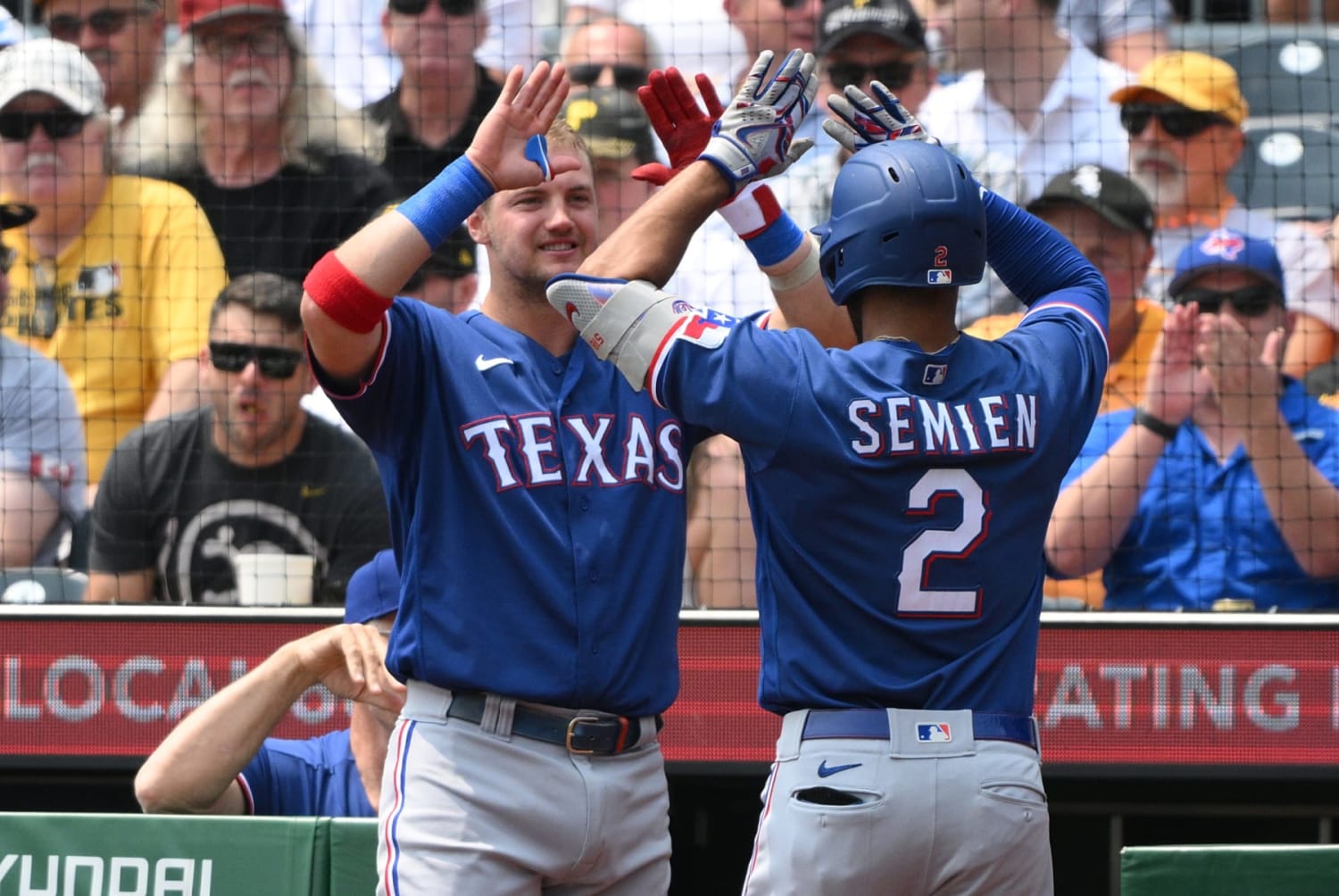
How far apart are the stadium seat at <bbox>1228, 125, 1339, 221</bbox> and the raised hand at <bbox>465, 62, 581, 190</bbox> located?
10.0ft

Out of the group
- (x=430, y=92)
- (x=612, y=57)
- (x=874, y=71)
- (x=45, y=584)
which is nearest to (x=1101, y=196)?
(x=874, y=71)

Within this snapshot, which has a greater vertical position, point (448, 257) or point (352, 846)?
point (448, 257)

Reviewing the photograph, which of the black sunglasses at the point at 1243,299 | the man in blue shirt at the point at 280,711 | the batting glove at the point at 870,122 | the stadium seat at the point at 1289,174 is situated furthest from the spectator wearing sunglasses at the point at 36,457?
the stadium seat at the point at 1289,174

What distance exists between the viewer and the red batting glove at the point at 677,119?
7.93 ft

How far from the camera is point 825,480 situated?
2059mm

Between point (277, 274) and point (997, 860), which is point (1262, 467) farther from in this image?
point (277, 274)

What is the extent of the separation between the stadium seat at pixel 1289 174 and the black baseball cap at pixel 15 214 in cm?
354

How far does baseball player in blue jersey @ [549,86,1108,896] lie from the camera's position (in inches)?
80.2

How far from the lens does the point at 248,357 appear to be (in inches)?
173

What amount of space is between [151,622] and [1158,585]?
2.41 meters

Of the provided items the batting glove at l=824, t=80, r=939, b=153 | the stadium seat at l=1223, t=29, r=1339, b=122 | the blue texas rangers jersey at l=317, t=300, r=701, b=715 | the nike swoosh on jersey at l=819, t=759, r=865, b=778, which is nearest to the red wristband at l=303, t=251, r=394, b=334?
the blue texas rangers jersey at l=317, t=300, r=701, b=715

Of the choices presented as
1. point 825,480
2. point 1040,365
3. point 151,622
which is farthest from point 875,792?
point 151,622

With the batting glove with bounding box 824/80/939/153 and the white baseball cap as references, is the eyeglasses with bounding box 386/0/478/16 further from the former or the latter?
the batting glove with bounding box 824/80/939/153

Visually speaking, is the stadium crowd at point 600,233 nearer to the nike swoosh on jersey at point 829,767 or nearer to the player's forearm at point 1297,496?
the player's forearm at point 1297,496
